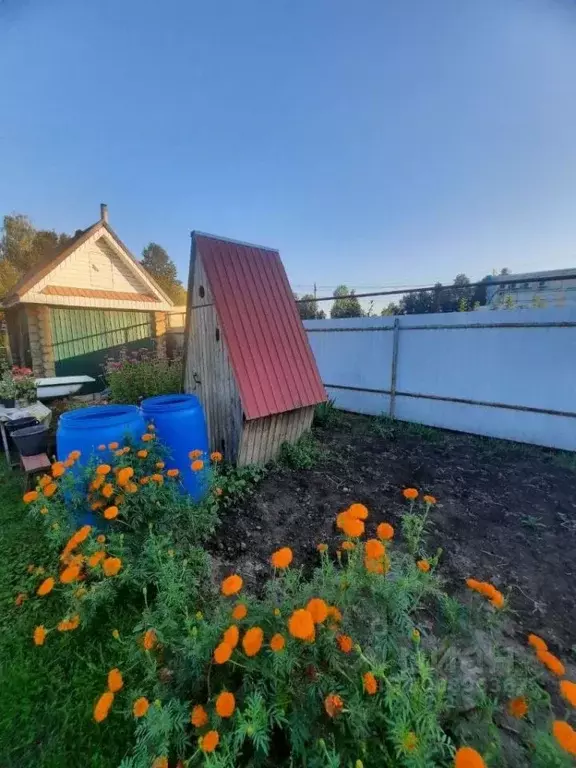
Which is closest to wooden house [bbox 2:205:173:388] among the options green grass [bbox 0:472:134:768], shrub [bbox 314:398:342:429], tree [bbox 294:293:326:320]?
tree [bbox 294:293:326:320]

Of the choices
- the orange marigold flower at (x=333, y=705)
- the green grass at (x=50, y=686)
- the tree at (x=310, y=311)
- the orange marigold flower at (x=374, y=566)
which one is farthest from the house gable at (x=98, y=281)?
the orange marigold flower at (x=333, y=705)

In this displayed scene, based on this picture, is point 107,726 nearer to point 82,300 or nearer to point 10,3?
point 10,3

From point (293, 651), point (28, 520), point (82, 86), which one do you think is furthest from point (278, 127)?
point (293, 651)

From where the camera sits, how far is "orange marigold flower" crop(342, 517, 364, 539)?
111 centimetres

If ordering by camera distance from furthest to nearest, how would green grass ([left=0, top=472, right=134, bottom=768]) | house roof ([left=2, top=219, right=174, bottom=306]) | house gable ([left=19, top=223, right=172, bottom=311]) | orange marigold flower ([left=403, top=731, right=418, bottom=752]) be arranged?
house gable ([left=19, top=223, right=172, bottom=311]) < house roof ([left=2, top=219, right=174, bottom=306]) < green grass ([left=0, top=472, right=134, bottom=768]) < orange marigold flower ([left=403, top=731, right=418, bottom=752])

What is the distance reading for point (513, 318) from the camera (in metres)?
4.34

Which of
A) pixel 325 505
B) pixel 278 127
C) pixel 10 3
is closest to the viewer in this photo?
pixel 10 3

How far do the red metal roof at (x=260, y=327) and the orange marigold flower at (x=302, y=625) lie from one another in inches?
97.0

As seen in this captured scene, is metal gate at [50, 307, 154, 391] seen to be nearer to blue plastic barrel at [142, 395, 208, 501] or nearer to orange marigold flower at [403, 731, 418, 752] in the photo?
blue plastic barrel at [142, 395, 208, 501]

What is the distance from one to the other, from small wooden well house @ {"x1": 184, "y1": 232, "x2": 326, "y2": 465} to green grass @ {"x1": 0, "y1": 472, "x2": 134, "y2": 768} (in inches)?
77.8

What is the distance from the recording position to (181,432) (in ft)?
9.03

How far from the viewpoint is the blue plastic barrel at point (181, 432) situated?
2.70 metres

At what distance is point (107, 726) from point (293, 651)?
3.42 ft

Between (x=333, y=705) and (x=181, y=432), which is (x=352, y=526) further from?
(x=181, y=432)
